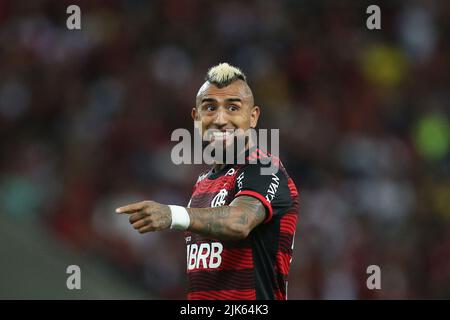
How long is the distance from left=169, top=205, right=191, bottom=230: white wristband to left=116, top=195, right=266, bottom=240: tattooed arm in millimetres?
27

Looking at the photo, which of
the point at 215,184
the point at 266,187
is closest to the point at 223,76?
the point at 215,184

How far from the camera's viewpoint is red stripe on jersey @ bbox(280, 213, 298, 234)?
16.2ft

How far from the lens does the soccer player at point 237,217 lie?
15.1 feet

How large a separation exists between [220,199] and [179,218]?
2.31 feet

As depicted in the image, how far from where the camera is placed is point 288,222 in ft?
16.4

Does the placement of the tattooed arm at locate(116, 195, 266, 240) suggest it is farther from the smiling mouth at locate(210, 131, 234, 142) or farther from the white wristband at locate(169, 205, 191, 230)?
the smiling mouth at locate(210, 131, 234, 142)

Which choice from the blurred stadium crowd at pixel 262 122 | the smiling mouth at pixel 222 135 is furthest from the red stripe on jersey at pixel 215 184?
the blurred stadium crowd at pixel 262 122

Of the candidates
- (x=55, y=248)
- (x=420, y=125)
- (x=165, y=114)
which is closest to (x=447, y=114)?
(x=420, y=125)

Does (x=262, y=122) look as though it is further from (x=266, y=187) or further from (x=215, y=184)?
(x=266, y=187)

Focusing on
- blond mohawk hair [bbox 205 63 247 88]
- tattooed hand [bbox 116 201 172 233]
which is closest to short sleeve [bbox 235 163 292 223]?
blond mohawk hair [bbox 205 63 247 88]

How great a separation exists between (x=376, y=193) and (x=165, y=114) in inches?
118

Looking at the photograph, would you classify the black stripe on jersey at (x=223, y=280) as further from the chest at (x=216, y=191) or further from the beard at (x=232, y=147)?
the beard at (x=232, y=147)

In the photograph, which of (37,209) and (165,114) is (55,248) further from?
(165,114)

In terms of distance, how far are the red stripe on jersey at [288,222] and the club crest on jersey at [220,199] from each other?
1.15 feet
